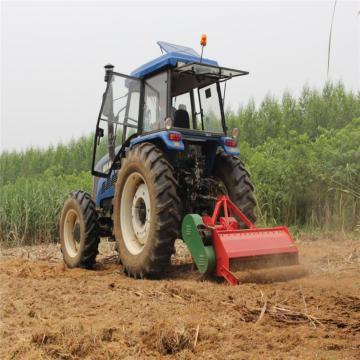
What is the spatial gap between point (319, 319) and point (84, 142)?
17.4m

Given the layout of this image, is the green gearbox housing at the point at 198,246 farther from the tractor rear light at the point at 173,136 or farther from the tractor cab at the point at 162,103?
the tractor cab at the point at 162,103

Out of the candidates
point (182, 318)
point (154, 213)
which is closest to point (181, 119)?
point (154, 213)

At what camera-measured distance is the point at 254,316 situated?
10.2 ft

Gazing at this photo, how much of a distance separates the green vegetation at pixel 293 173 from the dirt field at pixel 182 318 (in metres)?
2.90

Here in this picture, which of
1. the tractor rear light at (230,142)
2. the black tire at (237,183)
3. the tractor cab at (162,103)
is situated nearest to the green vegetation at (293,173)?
the black tire at (237,183)

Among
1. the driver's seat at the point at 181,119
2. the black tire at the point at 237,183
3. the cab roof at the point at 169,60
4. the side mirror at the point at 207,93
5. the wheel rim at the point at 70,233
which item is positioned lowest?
the wheel rim at the point at 70,233

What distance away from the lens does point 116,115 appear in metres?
6.17

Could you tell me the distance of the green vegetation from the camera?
25.3ft

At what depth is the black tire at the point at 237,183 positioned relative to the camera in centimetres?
547

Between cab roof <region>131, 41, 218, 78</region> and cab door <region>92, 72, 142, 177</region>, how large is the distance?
0.59ft

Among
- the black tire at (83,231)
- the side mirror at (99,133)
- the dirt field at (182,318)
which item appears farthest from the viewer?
the side mirror at (99,133)

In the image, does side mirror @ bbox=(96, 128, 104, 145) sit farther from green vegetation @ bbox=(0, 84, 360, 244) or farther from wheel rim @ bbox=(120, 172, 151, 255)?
green vegetation @ bbox=(0, 84, 360, 244)

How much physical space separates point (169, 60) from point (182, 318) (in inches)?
128

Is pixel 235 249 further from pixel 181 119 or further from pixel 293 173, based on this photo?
pixel 293 173
